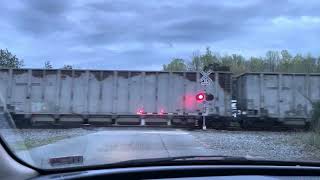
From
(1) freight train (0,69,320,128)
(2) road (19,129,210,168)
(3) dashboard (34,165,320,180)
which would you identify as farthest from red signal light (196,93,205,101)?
(3) dashboard (34,165,320,180)

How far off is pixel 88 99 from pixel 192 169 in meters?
28.3

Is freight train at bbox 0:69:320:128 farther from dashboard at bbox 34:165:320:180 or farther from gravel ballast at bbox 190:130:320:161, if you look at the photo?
dashboard at bbox 34:165:320:180

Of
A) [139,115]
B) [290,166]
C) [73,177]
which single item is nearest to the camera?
[73,177]

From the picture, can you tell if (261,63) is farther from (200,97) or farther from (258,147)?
(258,147)

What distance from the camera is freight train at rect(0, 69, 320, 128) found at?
30.1 m

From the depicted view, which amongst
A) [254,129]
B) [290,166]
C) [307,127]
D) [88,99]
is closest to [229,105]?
[254,129]

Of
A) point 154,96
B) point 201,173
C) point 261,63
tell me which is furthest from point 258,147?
point 261,63

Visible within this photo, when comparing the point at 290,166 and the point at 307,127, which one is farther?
the point at 307,127

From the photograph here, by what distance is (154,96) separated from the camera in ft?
100

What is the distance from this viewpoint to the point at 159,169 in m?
2.56

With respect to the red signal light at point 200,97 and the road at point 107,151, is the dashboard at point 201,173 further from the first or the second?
the red signal light at point 200,97

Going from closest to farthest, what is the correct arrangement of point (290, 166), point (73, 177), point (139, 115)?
point (73, 177) < point (290, 166) < point (139, 115)

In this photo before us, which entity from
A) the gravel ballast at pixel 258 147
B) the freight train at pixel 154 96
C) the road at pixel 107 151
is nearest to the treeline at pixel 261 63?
the freight train at pixel 154 96

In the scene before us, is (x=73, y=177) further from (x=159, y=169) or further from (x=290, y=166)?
(x=290, y=166)
